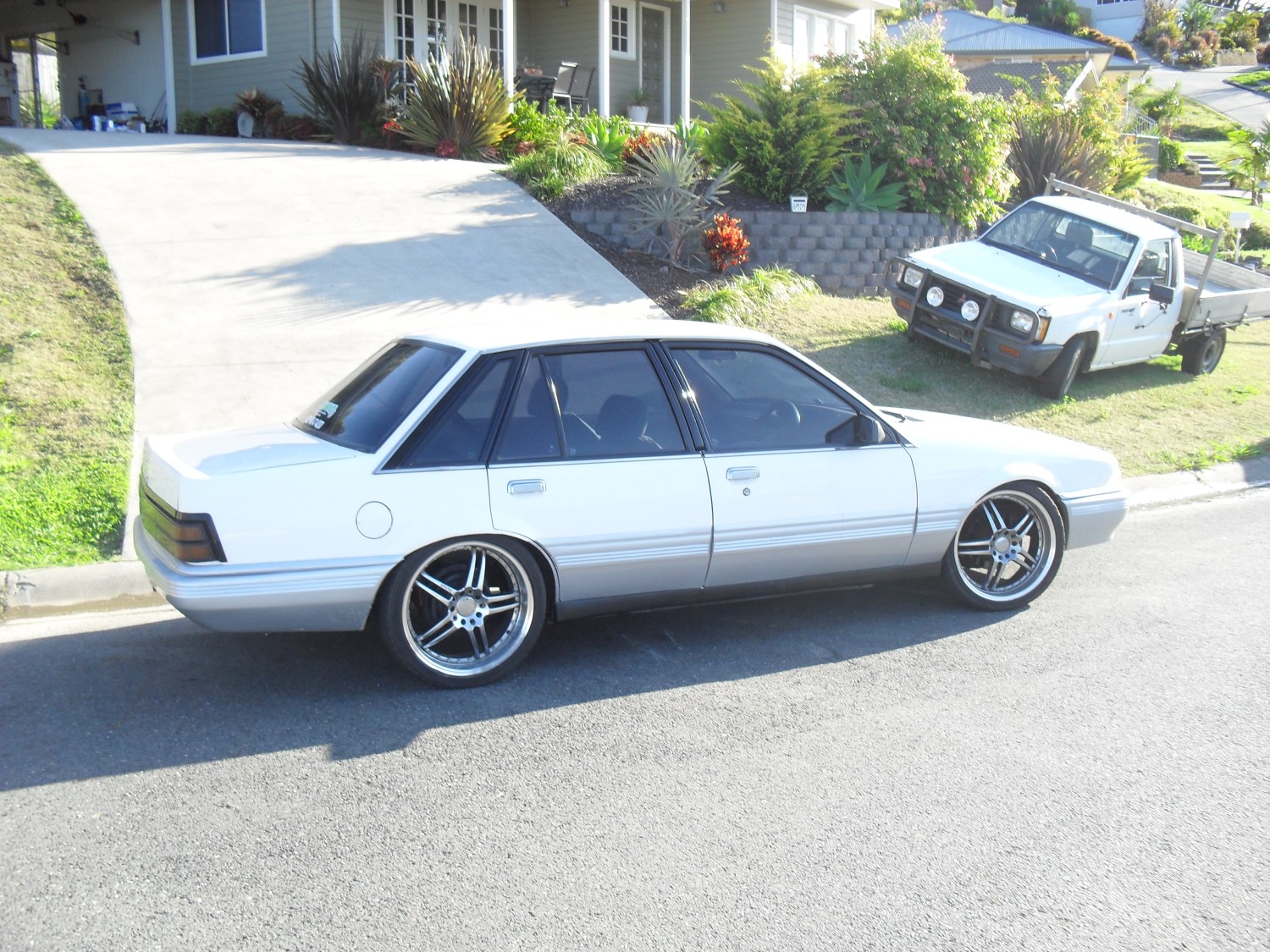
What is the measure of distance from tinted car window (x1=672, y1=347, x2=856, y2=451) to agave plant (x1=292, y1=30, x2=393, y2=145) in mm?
14798

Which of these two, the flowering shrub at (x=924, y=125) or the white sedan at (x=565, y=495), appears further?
the flowering shrub at (x=924, y=125)

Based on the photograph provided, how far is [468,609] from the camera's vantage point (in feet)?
15.6

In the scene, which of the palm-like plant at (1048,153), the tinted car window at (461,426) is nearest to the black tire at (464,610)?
the tinted car window at (461,426)

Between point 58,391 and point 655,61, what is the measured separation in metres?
19.6

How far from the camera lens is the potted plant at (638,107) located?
75.8 feet

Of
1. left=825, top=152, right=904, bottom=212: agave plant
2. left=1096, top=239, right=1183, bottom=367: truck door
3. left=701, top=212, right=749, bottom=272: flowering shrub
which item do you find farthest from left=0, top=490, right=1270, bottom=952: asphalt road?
left=825, top=152, right=904, bottom=212: agave plant

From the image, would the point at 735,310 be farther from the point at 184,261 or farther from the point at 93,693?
the point at 93,693

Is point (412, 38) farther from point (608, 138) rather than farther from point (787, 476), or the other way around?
point (787, 476)

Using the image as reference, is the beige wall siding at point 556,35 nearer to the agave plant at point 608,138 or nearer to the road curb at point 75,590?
the agave plant at point 608,138

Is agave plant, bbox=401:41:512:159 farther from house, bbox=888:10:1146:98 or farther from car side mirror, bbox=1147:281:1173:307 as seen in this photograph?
house, bbox=888:10:1146:98

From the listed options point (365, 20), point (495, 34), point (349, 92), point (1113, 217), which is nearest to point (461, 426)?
point (1113, 217)

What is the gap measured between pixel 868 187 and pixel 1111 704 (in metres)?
10.9

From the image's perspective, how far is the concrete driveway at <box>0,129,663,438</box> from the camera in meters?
8.98

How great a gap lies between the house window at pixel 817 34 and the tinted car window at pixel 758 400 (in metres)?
21.2
